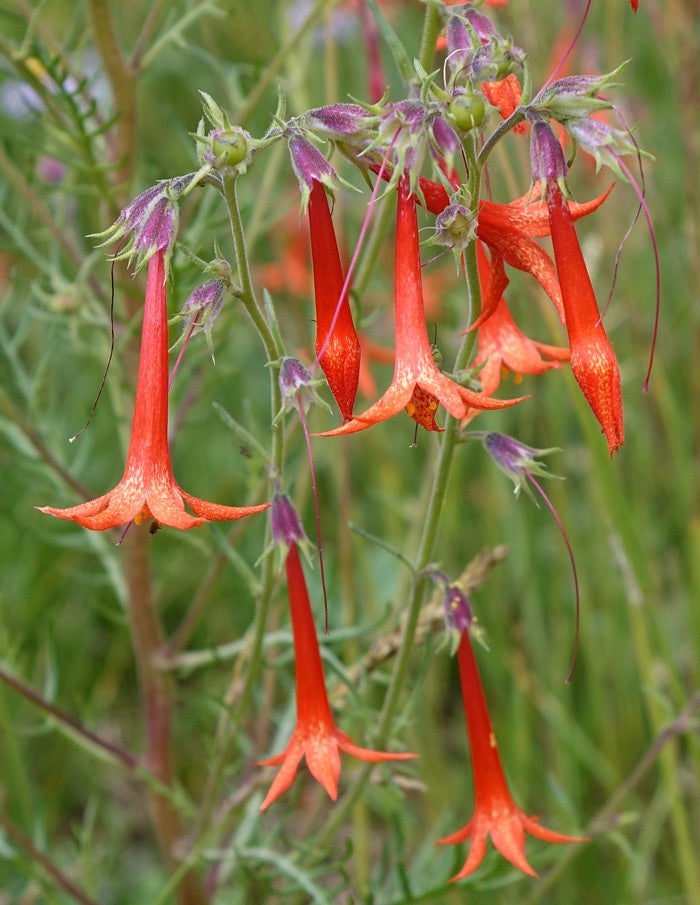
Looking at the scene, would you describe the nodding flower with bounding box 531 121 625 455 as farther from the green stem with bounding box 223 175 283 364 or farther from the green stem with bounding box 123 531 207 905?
the green stem with bounding box 123 531 207 905

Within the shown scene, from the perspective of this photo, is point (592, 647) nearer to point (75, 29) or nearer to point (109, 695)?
point (109, 695)

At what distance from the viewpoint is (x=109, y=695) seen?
2.54 m

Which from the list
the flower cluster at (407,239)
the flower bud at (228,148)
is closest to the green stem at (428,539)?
the flower cluster at (407,239)

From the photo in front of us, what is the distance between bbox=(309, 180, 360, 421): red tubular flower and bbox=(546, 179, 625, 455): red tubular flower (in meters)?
0.20

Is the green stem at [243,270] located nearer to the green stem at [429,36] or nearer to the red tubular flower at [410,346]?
the red tubular flower at [410,346]

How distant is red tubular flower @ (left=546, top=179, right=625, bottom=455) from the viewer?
3.06ft

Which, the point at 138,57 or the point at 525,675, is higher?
the point at 138,57

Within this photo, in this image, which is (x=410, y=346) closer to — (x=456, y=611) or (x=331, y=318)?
(x=331, y=318)

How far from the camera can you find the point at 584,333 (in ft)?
3.16

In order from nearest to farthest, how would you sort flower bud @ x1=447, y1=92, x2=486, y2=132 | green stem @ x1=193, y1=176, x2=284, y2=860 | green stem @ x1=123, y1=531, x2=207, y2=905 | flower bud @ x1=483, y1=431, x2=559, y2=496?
1. flower bud @ x1=447, y1=92, x2=486, y2=132
2. green stem @ x1=193, y1=176, x2=284, y2=860
3. flower bud @ x1=483, y1=431, x2=559, y2=496
4. green stem @ x1=123, y1=531, x2=207, y2=905

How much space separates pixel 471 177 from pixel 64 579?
1.85m

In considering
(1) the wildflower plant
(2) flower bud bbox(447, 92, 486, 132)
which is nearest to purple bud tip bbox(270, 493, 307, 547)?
(1) the wildflower plant

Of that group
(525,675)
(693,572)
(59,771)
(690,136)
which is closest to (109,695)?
(59,771)

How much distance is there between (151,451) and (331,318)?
0.71 feet
